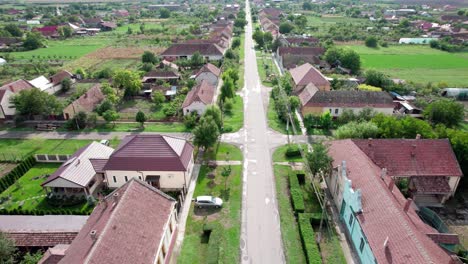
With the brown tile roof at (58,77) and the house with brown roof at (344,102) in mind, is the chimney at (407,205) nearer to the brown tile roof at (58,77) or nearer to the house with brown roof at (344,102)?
the house with brown roof at (344,102)

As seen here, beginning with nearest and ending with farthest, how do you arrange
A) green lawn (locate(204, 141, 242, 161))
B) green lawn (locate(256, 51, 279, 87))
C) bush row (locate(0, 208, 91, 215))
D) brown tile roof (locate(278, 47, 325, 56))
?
bush row (locate(0, 208, 91, 215)) → green lawn (locate(204, 141, 242, 161)) → green lawn (locate(256, 51, 279, 87)) → brown tile roof (locate(278, 47, 325, 56))

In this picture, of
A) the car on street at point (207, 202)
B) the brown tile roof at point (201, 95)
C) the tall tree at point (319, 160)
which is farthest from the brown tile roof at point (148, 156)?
the brown tile roof at point (201, 95)

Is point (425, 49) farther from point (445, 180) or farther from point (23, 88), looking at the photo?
point (23, 88)

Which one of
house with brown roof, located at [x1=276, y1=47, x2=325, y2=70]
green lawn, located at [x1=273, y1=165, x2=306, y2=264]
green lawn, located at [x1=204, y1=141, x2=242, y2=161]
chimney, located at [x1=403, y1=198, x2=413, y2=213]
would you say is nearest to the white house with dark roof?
green lawn, located at [x1=204, y1=141, x2=242, y2=161]

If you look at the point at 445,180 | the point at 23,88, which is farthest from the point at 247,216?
the point at 23,88

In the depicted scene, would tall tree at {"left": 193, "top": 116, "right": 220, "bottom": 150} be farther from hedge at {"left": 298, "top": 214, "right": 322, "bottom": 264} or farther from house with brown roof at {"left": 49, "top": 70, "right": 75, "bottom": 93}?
house with brown roof at {"left": 49, "top": 70, "right": 75, "bottom": 93}

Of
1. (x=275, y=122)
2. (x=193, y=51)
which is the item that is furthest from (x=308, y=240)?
(x=193, y=51)
